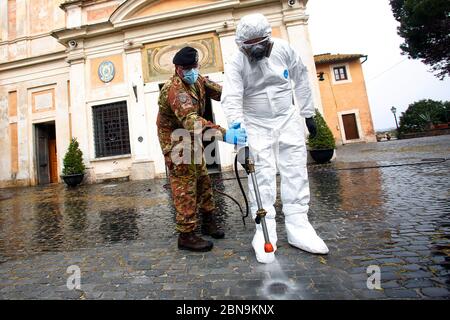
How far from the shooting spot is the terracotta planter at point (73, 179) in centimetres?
1028

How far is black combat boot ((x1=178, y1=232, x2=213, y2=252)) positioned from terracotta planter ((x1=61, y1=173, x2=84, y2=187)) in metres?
9.76

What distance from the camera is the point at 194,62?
7.42ft

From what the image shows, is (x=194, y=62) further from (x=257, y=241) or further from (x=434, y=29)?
(x=434, y=29)

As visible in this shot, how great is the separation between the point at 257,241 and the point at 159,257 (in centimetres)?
84

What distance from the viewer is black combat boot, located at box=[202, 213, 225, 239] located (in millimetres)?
2557

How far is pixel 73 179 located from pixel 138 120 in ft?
11.3

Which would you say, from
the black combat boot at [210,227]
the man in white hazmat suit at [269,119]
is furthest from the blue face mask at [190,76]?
the black combat boot at [210,227]

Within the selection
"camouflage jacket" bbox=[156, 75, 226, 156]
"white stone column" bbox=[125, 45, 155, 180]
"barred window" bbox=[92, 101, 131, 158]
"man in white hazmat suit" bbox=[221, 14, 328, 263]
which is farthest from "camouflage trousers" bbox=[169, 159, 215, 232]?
"barred window" bbox=[92, 101, 131, 158]

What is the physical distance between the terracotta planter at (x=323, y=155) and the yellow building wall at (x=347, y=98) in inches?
609

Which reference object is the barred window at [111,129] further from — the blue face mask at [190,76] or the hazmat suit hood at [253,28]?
the hazmat suit hood at [253,28]

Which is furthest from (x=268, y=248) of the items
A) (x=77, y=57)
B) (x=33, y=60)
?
(x=33, y=60)

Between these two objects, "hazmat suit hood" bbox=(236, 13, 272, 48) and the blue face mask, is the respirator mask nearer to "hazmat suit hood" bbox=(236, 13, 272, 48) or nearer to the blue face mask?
"hazmat suit hood" bbox=(236, 13, 272, 48)

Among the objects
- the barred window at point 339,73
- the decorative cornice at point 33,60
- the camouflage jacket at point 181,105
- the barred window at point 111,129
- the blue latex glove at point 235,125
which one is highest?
the barred window at point 339,73

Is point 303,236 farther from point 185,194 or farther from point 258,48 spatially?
point 258,48
